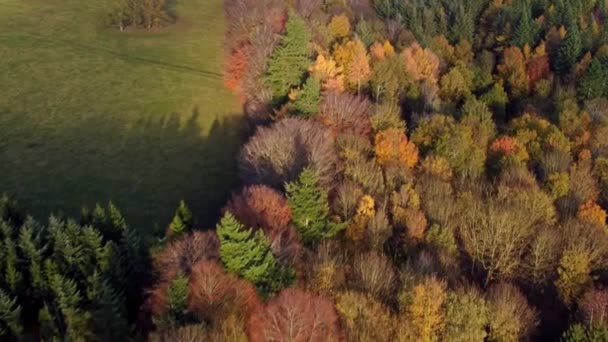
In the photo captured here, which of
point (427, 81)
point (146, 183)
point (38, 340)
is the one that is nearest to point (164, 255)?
point (38, 340)

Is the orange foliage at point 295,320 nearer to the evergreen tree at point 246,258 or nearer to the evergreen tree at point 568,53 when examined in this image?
the evergreen tree at point 246,258

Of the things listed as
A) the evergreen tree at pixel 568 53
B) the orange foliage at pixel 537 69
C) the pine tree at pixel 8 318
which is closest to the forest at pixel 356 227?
the pine tree at pixel 8 318

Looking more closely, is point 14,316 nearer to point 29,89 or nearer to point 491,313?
point 491,313

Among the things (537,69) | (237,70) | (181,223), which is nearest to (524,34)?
(537,69)

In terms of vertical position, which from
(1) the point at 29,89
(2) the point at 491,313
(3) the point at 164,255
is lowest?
(1) the point at 29,89

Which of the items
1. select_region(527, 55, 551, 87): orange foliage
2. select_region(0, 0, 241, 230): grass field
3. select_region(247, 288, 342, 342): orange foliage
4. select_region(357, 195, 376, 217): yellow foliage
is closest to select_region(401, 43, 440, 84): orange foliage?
select_region(527, 55, 551, 87): orange foliage
